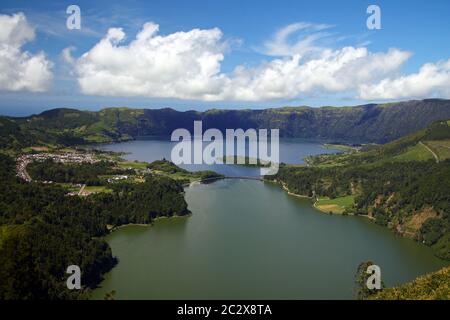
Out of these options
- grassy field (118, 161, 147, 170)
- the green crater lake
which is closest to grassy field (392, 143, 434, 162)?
the green crater lake

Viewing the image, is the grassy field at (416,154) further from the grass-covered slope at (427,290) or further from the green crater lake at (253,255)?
the grass-covered slope at (427,290)

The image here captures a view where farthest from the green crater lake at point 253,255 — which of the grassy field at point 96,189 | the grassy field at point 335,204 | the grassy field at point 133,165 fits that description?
the grassy field at point 133,165

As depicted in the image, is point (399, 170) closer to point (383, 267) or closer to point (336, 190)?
point (336, 190)

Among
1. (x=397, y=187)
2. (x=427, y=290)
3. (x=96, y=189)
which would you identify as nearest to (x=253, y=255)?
(x=427, y=290)

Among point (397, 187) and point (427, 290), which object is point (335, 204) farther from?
point (427, 290)

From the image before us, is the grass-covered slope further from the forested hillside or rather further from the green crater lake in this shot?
the forested hillside

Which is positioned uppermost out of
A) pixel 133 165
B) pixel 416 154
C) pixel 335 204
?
pixel 416 154
